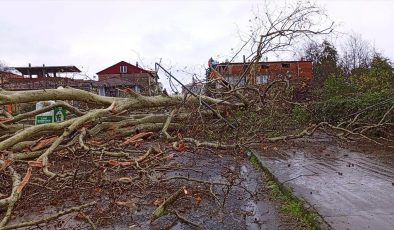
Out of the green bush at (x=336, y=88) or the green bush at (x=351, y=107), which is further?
the green bush at (x=336, y=88)

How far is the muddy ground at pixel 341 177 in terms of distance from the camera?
340cm

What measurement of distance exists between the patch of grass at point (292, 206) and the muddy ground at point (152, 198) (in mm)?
73

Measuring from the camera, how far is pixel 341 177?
493 cm

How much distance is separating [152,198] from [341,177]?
2.28 metres

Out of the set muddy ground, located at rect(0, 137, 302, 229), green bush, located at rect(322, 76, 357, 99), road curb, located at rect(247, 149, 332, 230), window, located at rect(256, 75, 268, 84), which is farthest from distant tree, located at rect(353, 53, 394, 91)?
muddy ground, located at rect(0, 137, 302, 229)

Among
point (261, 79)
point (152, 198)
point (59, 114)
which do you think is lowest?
point (152, 198)

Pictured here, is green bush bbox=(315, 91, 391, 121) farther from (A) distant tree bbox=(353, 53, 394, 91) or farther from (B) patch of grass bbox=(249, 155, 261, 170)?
(B) patch of grass bbox=(249, 155, 261, 170)

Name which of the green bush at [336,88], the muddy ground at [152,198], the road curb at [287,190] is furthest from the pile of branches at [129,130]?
the green bush at [336,88]

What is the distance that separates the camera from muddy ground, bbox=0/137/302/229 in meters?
3.57

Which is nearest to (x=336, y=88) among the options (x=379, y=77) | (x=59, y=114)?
(x=379, y=77)

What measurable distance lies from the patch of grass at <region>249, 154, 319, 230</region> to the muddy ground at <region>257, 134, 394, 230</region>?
0.08 m

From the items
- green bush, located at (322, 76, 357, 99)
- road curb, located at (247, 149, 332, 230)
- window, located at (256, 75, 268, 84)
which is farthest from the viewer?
green bush, located at (322, 76, 357, 99)

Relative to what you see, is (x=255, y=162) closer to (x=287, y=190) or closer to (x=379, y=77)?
(x=287, y=190)

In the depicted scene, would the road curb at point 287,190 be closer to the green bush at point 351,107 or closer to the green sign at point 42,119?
the green bush at point 351,107
